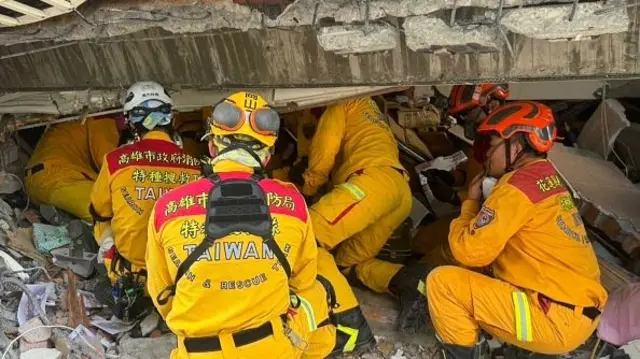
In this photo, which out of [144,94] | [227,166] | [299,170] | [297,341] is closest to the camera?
[227,166]

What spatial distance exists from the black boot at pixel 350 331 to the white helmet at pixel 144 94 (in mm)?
1811

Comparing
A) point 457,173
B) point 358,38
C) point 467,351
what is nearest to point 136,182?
point 358,38

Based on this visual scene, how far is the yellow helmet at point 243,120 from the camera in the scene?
376 cm

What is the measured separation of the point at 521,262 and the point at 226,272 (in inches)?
72.4

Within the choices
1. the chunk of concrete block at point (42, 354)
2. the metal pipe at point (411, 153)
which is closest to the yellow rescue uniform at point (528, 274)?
the metal pipe at point (411, 153)

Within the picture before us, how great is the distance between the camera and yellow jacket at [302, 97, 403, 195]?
5.21 metres

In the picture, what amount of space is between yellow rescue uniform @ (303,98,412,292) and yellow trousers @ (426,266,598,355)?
0.78 metres

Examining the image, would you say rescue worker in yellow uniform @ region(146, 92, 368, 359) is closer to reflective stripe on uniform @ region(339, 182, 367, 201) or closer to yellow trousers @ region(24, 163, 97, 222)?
reflective stripe on uniform @ region(339, 182, 367, 201)

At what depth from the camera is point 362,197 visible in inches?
196

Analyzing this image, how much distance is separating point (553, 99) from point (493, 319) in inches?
125

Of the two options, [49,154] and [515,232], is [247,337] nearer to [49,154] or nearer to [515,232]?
[515,232]

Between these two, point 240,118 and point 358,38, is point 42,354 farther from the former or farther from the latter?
point 358,38

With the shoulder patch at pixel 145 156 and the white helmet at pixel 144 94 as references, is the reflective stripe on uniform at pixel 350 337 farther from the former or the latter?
the white helmet at pixel 144 94

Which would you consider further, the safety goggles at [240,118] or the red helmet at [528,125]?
the red helmet at [528,125]
